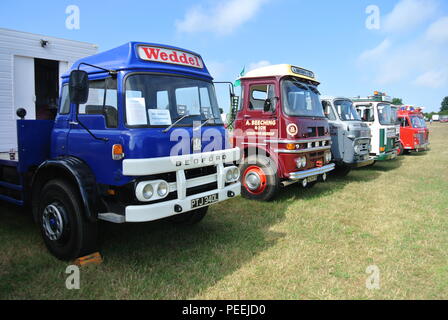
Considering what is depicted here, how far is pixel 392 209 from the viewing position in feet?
21.1

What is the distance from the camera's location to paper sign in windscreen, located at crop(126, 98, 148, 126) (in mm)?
3568

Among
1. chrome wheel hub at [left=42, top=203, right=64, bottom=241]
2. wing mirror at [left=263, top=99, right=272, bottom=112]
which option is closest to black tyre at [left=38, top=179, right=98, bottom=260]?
chrome wheel hub at [left=42, top=203, right=64, bottom=241]

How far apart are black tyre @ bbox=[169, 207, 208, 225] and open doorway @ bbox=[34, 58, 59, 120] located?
3.08m

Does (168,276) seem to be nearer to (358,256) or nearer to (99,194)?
(99,194)

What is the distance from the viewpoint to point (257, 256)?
418 centimetres

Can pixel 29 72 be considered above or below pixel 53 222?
above

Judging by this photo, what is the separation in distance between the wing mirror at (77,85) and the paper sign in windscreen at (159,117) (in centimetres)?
72

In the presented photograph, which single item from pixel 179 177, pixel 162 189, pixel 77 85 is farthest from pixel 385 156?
pixel 77 85

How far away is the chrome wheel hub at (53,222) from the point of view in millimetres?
3791

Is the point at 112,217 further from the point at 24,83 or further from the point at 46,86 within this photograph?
the point at 46,86

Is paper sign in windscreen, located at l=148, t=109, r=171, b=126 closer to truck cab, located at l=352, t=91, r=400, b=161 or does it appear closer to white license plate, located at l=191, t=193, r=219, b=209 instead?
white license plate, located at l=191, t=193, r=219, b=209

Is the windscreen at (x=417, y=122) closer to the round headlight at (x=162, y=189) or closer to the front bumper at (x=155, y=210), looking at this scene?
the front bumper at (x=155, y=210)

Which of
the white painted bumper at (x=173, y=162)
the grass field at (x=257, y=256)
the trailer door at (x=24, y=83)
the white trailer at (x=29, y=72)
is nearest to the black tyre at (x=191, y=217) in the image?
the grass field at (x=257, y=256)

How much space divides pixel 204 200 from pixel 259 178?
2979 mm
